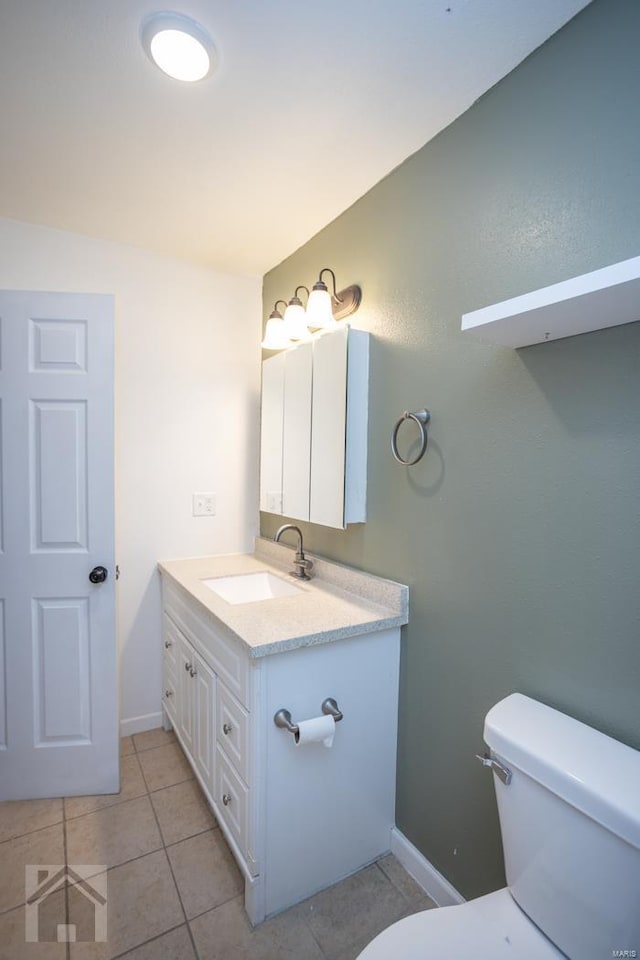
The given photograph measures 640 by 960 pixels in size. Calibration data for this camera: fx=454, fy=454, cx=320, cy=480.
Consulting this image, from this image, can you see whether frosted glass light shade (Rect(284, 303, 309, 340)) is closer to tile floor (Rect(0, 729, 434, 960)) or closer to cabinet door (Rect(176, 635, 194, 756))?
cabinet door (Rect(176, 635, 194, 756))

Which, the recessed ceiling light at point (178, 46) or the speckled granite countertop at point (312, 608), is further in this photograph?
the speckled granite countertop at point (312, 608)

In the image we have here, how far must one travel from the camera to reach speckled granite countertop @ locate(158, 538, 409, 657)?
1301mm

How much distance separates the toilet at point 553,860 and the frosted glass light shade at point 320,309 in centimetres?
145

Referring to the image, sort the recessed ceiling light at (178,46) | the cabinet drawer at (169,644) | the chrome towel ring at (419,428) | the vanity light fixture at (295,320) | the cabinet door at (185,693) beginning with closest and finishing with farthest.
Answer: the recessed ceiling light at (178,46)
the chrome towel ring at (419,428)
the cabinet door at (185,693)
the vanity light fixture at (295,320)
the cabinet drawer at (169,644)

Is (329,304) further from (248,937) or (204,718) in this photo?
(248,937)

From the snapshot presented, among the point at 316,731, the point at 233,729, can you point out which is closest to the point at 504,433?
the point at 316,731

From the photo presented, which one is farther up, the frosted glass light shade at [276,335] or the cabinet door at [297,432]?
the frosted glass light shade at [276,335]

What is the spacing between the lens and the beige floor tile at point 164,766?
1897 millimetres

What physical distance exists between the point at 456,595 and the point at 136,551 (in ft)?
5.13

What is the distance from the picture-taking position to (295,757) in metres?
1.32

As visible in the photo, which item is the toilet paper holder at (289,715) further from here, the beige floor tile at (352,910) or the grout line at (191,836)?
the grout line at (191,836)

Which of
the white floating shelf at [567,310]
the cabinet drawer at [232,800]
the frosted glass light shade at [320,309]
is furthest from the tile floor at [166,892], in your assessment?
the frosted glass light shade at [320,309]

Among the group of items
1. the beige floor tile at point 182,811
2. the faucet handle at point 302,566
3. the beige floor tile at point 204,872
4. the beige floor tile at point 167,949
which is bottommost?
the beige floor tile at point 182,811

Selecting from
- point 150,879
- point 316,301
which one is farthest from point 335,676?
point 316,301
